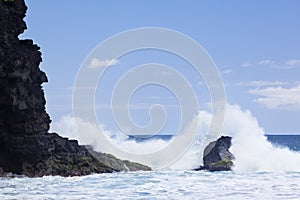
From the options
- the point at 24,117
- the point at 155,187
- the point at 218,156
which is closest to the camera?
the point at 155,187

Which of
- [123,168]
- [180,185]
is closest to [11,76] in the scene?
[123,168]

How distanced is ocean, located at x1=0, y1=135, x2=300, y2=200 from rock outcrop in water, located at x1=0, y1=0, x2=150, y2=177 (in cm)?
265

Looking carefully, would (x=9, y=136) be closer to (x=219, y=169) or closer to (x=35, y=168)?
(x=35, y=168)

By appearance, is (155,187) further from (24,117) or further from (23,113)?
(23,113)

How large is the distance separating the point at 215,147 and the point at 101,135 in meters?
11.1

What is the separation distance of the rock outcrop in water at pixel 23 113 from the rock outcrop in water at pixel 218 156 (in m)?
6.97

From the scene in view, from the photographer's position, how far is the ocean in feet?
74.2

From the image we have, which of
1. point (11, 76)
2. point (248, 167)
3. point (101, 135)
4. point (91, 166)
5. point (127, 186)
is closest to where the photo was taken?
point (127, 186)

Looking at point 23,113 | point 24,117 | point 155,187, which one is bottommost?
point 155,187

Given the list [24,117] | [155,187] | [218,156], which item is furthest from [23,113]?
[218,156]

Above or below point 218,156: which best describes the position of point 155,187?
below

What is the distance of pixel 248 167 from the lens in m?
39.1

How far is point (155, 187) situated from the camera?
2548cm

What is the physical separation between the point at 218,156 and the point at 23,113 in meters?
13.5
